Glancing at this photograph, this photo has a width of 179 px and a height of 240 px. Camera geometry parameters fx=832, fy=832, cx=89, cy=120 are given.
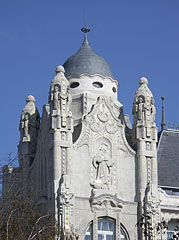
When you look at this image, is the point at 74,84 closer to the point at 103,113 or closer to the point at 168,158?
the point at 103,113

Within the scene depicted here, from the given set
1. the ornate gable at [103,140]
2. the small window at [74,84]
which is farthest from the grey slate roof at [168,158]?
the small window at [74,84]

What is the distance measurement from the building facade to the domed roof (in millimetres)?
83

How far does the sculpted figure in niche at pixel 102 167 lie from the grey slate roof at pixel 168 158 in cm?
558

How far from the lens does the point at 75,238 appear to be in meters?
59.2

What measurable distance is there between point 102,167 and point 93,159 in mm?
927

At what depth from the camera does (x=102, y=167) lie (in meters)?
64.1

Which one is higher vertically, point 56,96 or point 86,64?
point 86,64

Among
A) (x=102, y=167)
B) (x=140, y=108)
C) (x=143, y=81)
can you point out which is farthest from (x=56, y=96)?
(x=143, y=81)

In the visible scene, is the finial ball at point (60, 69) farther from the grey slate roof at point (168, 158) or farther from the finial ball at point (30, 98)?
the grey slate roof at point (168, 158)

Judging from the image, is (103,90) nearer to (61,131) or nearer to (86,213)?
(61,131)

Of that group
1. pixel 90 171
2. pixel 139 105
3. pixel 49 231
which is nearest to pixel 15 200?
pixel 49 231

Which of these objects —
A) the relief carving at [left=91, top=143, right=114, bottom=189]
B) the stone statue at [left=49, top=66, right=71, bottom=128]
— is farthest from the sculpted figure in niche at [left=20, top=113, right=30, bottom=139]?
the relief carving at [left=91, top=143, right=114, bottom=189]

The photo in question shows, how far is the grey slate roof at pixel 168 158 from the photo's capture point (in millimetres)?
68062

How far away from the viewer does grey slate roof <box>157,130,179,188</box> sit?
68062 mm
